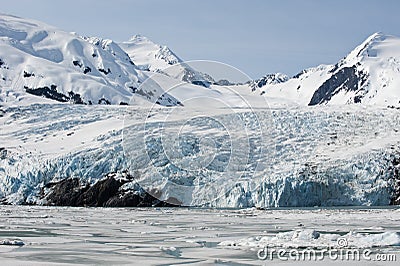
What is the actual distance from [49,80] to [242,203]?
9771cm

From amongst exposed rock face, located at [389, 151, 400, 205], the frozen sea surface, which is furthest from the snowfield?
the frozen sea surface

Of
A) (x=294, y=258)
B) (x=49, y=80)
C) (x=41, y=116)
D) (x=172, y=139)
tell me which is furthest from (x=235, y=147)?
(x=49, y=80)

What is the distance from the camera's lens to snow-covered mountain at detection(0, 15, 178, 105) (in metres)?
126

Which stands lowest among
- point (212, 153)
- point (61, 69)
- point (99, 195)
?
point (99, 195)

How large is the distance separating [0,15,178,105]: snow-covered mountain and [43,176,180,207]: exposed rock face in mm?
49006

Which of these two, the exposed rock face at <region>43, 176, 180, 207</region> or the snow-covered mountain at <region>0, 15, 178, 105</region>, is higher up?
the snow-covered mountain at <region>0, 15, 178, 105</region>

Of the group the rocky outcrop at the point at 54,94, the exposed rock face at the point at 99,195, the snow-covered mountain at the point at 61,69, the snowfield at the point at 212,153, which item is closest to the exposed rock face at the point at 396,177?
the snowfield at the point at 212,153

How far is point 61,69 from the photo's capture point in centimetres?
13912

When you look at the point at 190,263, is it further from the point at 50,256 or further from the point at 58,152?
the point at 58,152

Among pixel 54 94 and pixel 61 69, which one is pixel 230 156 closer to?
pixel 54 94

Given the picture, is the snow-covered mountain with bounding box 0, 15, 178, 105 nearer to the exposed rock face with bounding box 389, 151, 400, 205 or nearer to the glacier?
the glacier

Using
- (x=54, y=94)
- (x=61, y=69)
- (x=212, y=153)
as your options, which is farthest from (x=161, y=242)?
(x=61, y=69)

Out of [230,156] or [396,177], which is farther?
[230,156]

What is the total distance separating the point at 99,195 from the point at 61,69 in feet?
325
